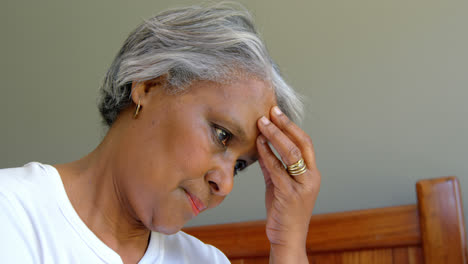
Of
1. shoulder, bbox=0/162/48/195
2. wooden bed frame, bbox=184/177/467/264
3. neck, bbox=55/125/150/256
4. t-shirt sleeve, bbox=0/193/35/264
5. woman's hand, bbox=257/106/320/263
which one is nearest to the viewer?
t-shirt sleeve, bbox=0/193/35/264

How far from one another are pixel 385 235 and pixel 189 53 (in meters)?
0.87

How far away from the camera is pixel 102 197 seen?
3.84 feet

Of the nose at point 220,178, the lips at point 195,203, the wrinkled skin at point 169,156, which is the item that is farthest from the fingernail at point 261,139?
the lips at point 195,203

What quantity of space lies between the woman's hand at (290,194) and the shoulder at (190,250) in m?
0.18

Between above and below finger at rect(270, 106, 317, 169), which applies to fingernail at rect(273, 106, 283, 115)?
above

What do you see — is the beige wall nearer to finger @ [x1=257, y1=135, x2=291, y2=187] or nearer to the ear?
the ear

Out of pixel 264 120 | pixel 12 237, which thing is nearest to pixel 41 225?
pixel 12 237

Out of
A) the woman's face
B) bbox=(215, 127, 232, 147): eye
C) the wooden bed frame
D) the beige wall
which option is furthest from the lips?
the wooden bed frame

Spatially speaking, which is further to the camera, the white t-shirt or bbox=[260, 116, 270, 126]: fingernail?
bbox=[260, 116, 270, 126]: fingernail

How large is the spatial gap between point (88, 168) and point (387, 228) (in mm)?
931

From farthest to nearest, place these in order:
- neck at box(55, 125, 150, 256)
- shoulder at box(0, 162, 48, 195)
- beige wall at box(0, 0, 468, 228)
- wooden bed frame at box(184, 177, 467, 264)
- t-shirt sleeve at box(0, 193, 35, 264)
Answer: beige wall at box(0, 0, 468, 228) → wooden bed frame at box(184, 177, 467, 264) → neck at box(55, 125, 150, 256) → shoulder at box(0, 162, 48, 195) → t-shirt sleeve at box(0, 193, 35, 264)

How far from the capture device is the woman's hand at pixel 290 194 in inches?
49.8

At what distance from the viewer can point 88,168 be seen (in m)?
1.20

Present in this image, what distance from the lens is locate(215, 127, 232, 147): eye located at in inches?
44.7
